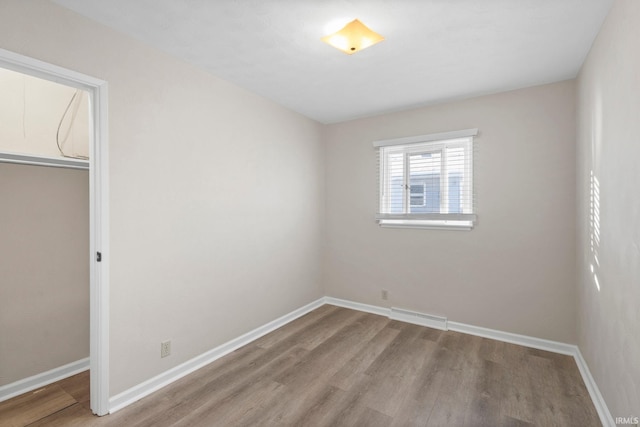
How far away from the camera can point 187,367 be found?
2480mm

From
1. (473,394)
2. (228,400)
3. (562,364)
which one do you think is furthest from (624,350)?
(228,400)

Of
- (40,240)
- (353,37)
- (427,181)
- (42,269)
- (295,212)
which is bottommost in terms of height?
(42,269)

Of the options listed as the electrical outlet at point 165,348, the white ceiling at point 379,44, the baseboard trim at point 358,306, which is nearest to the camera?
the white ceiling at point 379,44

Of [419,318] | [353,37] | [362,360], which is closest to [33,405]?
[362,360]

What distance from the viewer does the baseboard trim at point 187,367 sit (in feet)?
6.78

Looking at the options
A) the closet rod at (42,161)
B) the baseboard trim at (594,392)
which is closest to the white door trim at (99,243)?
the closet rod at (42,161)

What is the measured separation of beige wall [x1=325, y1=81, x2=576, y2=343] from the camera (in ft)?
9.20

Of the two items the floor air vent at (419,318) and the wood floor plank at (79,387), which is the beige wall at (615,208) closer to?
the floor air vent at (419,318)

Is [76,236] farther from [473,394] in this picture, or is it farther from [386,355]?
[473,394]

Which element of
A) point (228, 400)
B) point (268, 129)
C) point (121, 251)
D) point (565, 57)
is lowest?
point (228, 400)

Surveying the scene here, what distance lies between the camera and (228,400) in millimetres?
2127

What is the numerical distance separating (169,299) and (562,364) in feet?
10.8

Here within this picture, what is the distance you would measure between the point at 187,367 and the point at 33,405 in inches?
37.5

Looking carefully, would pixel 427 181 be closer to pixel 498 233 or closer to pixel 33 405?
pixel 498 233
